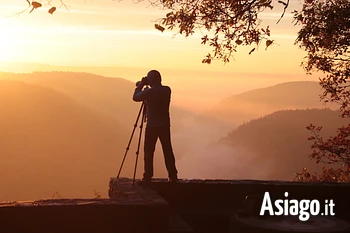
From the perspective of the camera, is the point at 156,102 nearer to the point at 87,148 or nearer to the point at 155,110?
the point at 155,110

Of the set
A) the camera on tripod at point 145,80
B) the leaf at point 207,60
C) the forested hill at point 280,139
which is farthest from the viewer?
the forested hill at point 280,139

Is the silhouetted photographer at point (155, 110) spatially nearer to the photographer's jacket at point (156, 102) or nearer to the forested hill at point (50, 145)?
the photographer's jacket at point (156, 102)

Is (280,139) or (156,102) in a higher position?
(280,139)

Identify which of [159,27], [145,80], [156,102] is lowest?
[156,102]

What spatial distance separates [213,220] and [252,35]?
558 centimetres

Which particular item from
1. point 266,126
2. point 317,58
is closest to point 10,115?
point 266,126

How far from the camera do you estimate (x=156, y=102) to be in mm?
11695

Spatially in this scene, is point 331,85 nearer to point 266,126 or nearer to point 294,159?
point 294,159

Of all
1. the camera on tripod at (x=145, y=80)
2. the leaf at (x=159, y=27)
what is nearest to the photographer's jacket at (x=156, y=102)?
the camera on tripod at (x=145, y=80)

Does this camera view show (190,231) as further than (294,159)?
No

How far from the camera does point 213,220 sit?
1189 centimetres

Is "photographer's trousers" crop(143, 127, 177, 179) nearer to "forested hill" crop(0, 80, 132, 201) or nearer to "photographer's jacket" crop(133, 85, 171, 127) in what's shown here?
"photographer's jacket" crop(133, 85, 171, 127)

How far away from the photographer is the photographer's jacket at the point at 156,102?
11.6 m

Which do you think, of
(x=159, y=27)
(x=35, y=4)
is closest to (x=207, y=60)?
(x=159, y=27)
